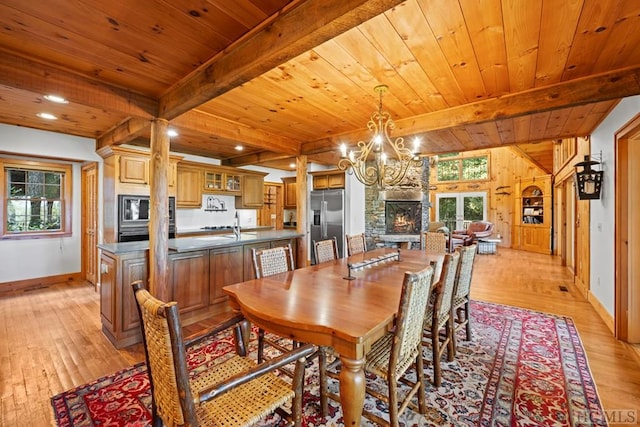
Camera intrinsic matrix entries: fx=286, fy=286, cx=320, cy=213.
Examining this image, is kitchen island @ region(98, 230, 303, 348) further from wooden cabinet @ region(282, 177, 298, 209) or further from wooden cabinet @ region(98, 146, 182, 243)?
wooden cabinet @ region(282, 177, 298, 209)

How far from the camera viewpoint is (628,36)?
1.77m

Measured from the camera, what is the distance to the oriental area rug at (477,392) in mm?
1745

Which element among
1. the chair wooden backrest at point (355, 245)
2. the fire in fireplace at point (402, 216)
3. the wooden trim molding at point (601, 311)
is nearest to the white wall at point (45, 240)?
the chair wooden backrest at point (355, 245)

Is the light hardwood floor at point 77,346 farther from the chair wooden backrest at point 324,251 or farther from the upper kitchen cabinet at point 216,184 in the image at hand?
the upper kitchen cabinet at point 216,184

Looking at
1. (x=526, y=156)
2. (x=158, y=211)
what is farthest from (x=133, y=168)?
(x=526, y=156)

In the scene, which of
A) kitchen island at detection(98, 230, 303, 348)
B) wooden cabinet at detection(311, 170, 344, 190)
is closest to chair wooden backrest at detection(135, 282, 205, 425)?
kitchen island at detection(98, 230, 303, 348)

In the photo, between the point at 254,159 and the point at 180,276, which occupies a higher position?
the point at 254,159

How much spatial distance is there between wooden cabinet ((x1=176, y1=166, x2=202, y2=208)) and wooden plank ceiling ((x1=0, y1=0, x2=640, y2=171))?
1840 millimetres

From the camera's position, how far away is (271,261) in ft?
8.27

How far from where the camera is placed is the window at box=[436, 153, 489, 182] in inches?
392

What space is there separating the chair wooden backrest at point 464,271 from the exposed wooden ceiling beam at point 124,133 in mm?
3171

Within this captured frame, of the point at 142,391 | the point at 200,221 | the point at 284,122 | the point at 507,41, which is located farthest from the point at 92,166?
the point at 507,41

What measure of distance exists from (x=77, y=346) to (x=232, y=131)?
2695mm

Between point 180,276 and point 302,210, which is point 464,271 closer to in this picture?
point 302,210
